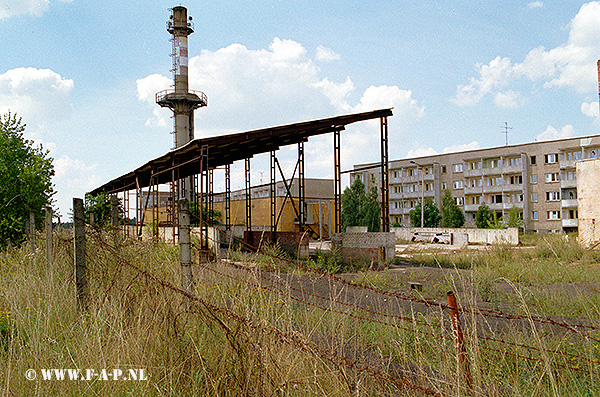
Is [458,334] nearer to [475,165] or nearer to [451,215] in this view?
[451,215]

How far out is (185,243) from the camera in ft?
14.0

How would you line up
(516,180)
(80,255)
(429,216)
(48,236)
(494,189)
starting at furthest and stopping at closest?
(494,189) < (516,180) < (429,216) < (48,236) < (80,255)

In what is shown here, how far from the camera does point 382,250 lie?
14664 millimetres

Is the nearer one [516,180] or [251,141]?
[251,141]

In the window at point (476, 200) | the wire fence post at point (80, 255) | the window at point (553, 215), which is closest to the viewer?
the wire fence post at point (80, 255)

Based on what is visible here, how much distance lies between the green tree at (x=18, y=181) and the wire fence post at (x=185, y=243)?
9.78 meters

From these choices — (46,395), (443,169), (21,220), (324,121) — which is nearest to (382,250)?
(324,121)

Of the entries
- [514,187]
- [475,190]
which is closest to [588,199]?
[514,187]

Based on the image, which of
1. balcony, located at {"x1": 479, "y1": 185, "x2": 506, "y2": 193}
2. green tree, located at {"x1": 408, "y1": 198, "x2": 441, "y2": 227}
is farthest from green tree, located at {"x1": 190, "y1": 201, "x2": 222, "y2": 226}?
balcony, located at {"x1": 479, "y1": 185, "x2": 506, "y2": 193}

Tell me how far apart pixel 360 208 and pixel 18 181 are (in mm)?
41729

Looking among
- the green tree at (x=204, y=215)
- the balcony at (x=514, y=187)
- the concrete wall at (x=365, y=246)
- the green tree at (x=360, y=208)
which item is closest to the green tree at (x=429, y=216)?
the green tree at (x=360, y=208)

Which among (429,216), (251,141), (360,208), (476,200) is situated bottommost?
(429,216)

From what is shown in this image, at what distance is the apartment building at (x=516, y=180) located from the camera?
51.5 meters

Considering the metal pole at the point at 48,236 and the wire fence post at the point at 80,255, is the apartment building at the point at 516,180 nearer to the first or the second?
the metal pole at the point at 48,236
